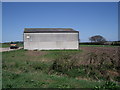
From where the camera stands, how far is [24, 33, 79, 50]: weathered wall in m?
18.9

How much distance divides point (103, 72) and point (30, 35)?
45.6ft

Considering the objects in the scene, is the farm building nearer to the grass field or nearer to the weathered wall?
Result: the weathered wall

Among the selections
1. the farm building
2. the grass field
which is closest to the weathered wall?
the farm building

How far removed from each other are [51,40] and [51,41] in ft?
0.47

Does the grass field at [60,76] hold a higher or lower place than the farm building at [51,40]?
lower

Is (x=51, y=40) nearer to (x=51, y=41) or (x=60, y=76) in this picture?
(x=51, y=41)

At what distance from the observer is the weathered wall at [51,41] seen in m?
18.9

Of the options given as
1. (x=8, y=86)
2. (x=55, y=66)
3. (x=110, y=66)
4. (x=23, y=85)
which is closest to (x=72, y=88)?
(x=23, y=85)

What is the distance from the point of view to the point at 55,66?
25.2ft

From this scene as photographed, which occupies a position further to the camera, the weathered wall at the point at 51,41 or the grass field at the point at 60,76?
the weathered wall at the point at 51,41

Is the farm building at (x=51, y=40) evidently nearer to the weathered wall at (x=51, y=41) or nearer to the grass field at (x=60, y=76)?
the weathered wall at (x=51, y=41)

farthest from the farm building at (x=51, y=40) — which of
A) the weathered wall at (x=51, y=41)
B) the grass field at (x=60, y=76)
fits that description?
the grass field at (x=60, y=76)

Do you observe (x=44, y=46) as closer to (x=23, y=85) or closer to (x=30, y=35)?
(x=30, y=35)

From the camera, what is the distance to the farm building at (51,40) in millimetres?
18906
